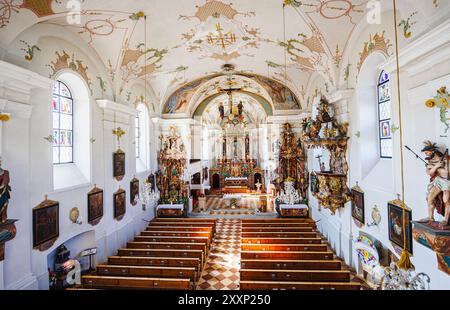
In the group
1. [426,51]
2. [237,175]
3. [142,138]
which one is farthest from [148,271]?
[237,175]

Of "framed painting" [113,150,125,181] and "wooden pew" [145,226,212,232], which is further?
"wooden pew" [145,226,212,232]

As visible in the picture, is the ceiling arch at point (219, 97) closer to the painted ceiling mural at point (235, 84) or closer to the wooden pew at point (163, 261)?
the painted ceiling mural at point (235, 84)

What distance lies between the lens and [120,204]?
33.1ft

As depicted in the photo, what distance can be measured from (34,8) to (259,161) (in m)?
23.6

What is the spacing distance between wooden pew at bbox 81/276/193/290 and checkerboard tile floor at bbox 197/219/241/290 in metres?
1.32

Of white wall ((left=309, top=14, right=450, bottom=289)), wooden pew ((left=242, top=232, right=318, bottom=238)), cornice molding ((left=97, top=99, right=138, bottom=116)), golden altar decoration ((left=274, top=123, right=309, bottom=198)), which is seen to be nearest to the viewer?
white wall ((left=309, top=14, right=450, bottom=289))

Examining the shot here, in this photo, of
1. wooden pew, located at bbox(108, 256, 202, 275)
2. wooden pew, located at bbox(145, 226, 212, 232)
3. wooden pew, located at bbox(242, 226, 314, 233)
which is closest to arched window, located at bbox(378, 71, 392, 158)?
wooden pew, located at bbox(242, 226, 314, 233)

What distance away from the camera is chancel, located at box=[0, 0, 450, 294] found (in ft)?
16.7

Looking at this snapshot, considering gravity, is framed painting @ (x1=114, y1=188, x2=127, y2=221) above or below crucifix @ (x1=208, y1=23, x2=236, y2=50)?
below

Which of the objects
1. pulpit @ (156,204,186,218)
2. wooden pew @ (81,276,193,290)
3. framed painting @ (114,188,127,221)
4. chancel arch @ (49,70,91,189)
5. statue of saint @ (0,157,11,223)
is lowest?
wooden pew @ (81,276,193,290)

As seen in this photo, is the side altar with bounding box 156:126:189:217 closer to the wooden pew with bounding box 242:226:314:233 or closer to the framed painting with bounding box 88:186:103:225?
the wooden pew with bounding box 242:226:314:233

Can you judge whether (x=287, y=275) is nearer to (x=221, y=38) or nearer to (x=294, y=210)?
(x=294, y=210)
